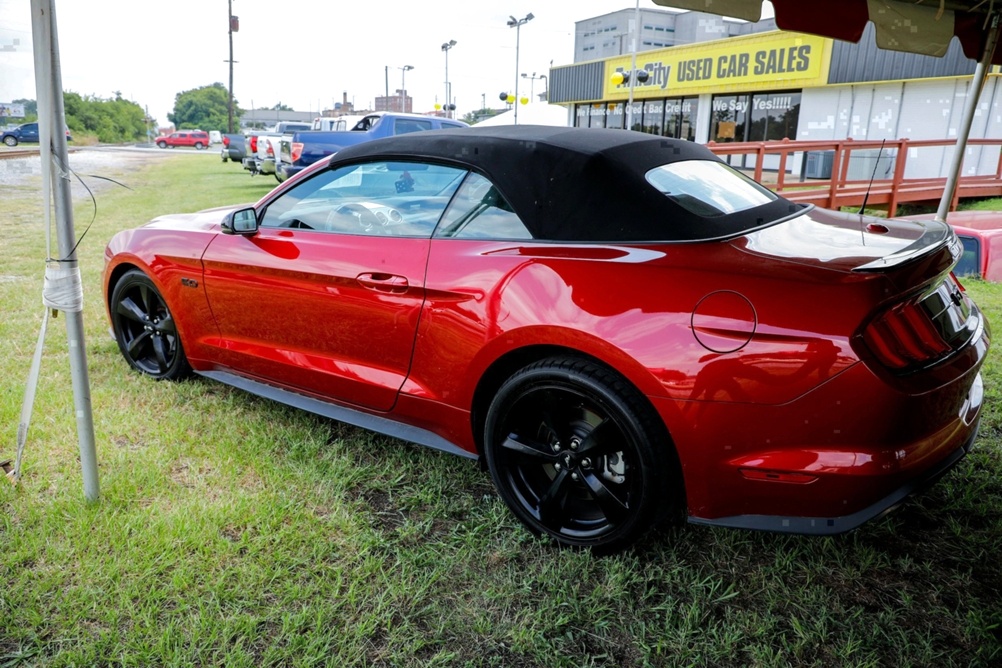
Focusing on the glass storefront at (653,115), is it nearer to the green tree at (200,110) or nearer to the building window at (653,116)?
the building window at (653,116)

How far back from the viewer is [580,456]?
97.0 inches

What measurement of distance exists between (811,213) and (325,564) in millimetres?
2415

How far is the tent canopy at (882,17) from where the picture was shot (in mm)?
4352

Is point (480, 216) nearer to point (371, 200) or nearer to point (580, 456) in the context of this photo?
point (371, 200)

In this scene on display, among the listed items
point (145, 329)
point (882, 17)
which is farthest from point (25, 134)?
point (882, 17)

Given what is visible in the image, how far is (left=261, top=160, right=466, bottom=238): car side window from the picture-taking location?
292 centimetres

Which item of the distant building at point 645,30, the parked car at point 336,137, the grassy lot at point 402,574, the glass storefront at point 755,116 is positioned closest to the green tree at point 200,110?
the distant building at point 645,30

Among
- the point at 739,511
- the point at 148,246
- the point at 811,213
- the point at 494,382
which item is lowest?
the point at 739,511

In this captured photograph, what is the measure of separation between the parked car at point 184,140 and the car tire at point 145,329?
61219mm

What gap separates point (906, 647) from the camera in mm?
2121

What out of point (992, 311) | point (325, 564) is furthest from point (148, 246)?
point (992, 311)

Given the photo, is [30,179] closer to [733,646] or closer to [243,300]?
[243,300]

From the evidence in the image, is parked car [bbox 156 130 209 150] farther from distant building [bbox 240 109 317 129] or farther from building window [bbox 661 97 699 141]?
distant building [bbox 240 109 317 129]

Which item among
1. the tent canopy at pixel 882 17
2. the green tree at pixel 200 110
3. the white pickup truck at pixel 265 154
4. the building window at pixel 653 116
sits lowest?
the white pickup truck at pixel 265 154
